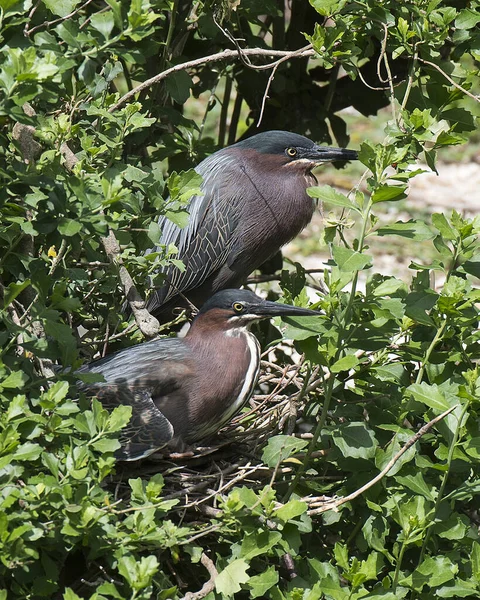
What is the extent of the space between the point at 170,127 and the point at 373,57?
922 mm

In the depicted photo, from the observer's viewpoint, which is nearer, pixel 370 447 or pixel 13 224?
pixel 13 224

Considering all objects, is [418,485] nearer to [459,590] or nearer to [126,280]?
[459,590]

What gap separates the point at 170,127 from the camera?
3.77m

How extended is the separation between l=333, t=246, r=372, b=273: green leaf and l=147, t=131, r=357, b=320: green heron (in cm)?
157

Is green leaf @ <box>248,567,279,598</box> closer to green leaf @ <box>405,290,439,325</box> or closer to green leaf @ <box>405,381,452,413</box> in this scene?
green leaf @ <box>405,381,452,413</box>

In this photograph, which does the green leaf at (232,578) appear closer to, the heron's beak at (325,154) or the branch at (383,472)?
the branch at (383,472)

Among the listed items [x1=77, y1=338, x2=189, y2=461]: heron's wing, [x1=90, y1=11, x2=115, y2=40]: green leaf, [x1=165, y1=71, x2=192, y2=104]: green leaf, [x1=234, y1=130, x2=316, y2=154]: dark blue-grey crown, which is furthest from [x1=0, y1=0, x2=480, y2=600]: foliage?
[x1=234, y1=130, x2=316, y2=154]: dark blue-grey crown

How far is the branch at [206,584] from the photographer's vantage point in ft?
7.70

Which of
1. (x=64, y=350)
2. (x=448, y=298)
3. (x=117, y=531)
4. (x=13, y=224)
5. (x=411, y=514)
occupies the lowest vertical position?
(x=411, y=514)

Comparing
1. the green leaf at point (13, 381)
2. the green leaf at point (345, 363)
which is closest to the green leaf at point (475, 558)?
the green leaf at point (345, 363)

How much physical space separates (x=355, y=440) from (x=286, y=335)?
1.18ft

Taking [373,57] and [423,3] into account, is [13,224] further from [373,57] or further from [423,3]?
[373,57]

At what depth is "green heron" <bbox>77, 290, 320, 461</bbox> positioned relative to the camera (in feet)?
9.95

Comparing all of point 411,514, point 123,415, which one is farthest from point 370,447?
point 123,415
